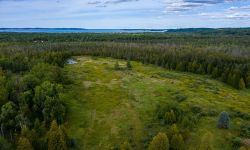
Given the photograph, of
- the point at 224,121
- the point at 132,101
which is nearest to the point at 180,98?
the point at 132,101

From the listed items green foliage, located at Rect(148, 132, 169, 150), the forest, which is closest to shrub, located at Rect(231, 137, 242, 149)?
the forest

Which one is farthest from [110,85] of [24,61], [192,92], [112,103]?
[24,61]

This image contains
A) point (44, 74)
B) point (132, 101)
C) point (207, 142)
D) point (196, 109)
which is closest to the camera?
point (207, 142)

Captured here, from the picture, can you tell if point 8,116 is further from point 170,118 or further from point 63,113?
point 170,118

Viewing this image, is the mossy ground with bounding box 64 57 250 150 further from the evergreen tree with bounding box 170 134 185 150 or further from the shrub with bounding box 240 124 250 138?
the evergreen tree with bounding box 170 134 185 150

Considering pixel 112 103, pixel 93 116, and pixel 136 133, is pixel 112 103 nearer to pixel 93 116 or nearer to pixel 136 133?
pixel 93 116

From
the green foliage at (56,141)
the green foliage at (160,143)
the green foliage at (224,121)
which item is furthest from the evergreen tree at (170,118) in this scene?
the green foliage at (56,141)

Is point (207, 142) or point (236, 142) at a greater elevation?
point (207, 142)
